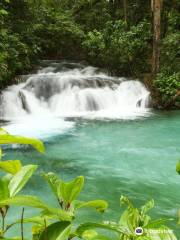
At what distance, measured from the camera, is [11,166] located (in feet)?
2.83

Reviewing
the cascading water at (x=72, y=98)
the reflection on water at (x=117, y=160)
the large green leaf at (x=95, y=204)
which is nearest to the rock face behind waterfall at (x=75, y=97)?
the cascading water at (x=72, y=98)

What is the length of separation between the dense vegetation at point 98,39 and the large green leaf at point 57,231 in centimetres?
997

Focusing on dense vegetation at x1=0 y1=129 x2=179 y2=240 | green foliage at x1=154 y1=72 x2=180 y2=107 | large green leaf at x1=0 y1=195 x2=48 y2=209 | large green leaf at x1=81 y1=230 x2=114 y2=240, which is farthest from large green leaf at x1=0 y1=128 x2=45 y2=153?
green foliage at x1=154 y1=72 x2=180 y2=107

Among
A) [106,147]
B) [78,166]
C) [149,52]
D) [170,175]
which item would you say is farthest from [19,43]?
[170,175]

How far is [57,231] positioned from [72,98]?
11.8 m

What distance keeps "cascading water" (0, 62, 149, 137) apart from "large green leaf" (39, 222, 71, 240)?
10.3 m

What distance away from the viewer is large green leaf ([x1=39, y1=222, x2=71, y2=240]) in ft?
2.31

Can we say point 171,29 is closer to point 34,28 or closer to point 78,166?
point 34,28

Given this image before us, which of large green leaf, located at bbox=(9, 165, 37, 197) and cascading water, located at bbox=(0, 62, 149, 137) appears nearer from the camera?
large green leaf, located at bbox=(9, 165, 37, 197)

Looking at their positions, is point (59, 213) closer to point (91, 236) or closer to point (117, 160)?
point (91, 236)

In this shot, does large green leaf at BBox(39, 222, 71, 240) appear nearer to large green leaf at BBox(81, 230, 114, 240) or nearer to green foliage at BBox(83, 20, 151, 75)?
large green leaf at BBox(81, 230, 114, 240)

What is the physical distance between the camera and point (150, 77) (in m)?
13.4

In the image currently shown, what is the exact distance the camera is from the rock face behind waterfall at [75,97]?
1189cm

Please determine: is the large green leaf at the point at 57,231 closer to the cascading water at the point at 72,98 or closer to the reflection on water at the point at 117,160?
the reflection on water at the point at 117,160
